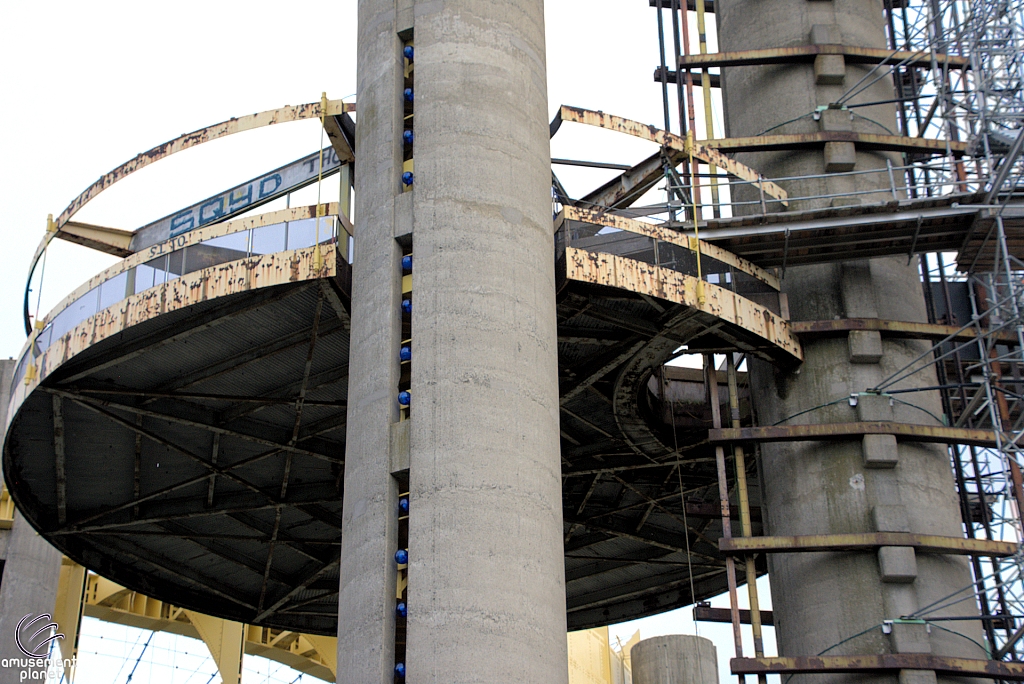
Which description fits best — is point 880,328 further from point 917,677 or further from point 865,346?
point 917,677

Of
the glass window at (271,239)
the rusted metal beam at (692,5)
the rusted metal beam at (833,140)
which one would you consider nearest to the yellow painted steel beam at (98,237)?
the glass window at (271,239)

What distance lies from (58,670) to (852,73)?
32.9 m

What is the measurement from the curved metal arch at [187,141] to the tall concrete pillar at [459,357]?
132 centimetres

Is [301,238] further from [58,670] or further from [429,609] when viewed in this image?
[58,670]

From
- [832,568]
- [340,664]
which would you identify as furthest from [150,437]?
[832,568]

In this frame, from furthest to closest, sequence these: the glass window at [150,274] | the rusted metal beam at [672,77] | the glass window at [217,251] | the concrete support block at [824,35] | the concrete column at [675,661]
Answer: the concrete column at [675,661]
the rusted metal beam at [672,77]
the concrete support block at [824,35]
the glass window at [150,274]
the glass window at [217,251]

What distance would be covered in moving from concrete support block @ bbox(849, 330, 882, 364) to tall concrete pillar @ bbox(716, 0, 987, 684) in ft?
0.11

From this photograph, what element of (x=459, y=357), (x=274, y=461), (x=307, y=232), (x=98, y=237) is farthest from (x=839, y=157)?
(x=98, y=237)

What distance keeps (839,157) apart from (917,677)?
13772 mm

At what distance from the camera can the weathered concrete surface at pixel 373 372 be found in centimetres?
2502

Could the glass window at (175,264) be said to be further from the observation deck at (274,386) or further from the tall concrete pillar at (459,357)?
the tall concrete pillar at (459,357)

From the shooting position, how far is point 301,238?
98.9 feet

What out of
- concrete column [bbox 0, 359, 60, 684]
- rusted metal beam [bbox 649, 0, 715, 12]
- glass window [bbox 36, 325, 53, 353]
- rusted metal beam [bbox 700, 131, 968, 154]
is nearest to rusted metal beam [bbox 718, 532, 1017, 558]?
rusted metal beam [bbox 700, 131, 968, 154]

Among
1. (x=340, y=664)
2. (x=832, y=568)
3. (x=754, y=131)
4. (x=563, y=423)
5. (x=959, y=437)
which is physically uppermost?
(x=754, y=131)
